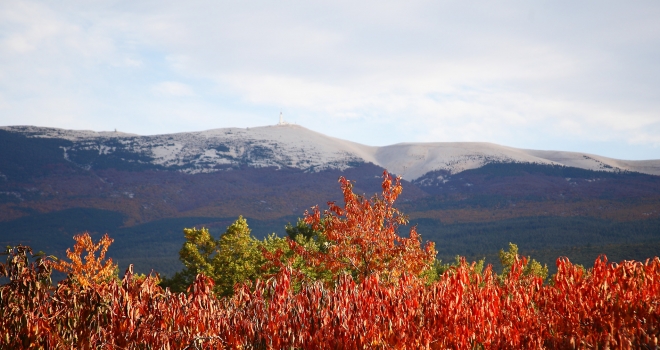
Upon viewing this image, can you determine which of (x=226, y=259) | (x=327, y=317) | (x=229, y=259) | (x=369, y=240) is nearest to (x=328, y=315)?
(x=327, y=317)

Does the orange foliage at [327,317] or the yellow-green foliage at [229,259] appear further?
the yellow-green foliage at [229,259]

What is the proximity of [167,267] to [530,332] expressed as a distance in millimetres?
119770

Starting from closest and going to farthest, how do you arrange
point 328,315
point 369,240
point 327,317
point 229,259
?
point 327,317, point 328,315, point 369,240, point 229,259

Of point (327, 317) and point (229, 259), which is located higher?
point (327, 317)

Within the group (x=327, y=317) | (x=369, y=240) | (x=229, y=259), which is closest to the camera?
Result: (x=327, y=317)

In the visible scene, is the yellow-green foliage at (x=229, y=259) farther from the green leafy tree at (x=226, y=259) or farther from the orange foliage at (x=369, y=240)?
the orange foliage at (x=369, y=240)

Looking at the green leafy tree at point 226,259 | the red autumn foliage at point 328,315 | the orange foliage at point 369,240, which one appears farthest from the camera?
the green leafy tree at point 226,259

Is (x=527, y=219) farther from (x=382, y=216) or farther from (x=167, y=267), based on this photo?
(x=382, y=216)

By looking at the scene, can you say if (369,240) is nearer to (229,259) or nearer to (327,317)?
(327,317)

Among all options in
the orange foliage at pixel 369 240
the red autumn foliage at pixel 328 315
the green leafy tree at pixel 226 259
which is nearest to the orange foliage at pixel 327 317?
the red autumn foliage at pixel 328 315

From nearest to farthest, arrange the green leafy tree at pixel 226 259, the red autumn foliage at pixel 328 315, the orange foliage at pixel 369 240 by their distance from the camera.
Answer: the red autumn foliage at pixel 328 315
the orange foliage at pixel 369 240
the green leafy tree at pixel 226 259

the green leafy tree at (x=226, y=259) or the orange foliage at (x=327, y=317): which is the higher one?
the orange foliage at (x=327, y=317)

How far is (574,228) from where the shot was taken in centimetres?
14088

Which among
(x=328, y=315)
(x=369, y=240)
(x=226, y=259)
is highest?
(x=328, y=315)
